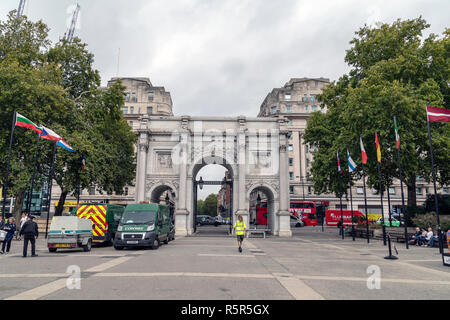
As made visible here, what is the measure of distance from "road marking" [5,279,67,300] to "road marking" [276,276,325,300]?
531cm

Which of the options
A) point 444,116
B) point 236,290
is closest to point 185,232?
point 444,116

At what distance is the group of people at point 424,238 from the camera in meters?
21.6

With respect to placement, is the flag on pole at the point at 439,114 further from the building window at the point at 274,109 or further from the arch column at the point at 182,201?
the building window at the point at 274,109

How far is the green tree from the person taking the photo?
24.5 m

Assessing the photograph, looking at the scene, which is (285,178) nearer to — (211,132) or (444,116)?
(211,132)

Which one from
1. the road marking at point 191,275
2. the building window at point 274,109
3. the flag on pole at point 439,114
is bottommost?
the road marking at point 191,275

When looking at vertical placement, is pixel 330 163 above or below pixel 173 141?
below

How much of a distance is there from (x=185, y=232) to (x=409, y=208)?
67.8 ft

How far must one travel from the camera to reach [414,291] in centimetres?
784

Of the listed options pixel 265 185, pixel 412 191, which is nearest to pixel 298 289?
pixel 412 191

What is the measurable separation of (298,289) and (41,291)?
5779 millimetres

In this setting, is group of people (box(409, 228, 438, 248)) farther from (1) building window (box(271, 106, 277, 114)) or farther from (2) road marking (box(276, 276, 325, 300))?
(1) building window (box(271, 106, 277, 114))

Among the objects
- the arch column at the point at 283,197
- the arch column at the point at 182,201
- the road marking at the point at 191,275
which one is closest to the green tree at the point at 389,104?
the arch column at the point at 283,197

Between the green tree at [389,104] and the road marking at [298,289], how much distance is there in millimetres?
18761
